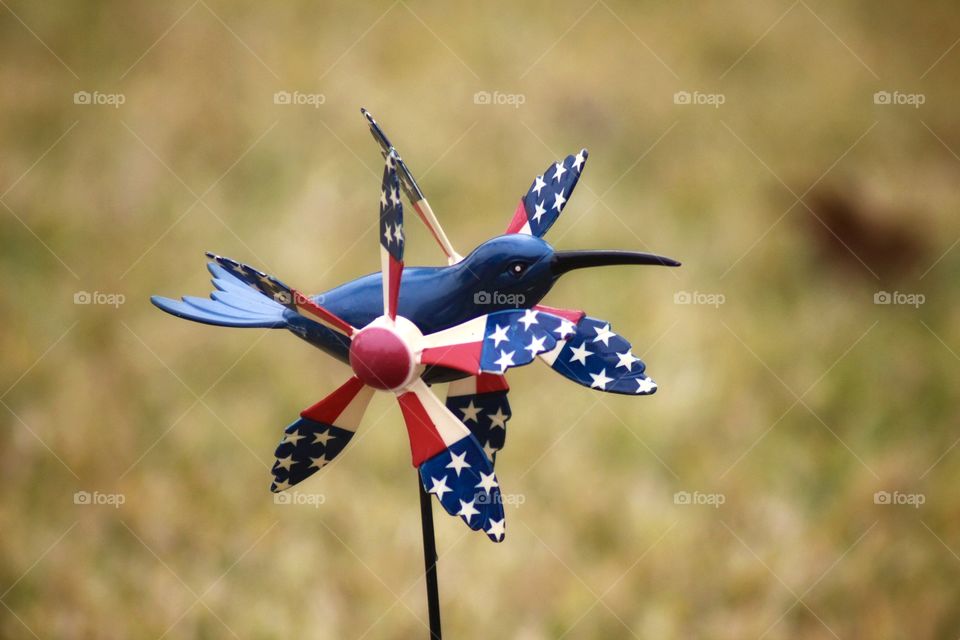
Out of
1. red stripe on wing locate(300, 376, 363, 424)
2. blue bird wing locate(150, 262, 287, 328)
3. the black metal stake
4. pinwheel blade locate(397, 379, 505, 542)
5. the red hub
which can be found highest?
blue bird wing locate(150, 262, 287, 328)

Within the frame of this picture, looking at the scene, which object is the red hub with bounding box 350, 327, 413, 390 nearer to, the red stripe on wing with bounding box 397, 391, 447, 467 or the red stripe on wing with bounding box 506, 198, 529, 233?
the red stripe on wing with bounding box 397, 391, 447, 467

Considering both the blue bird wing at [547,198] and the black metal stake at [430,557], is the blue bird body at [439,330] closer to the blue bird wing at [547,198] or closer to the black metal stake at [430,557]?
the blue bird wing at [547,198]

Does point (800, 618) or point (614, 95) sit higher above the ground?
point (614, 95)

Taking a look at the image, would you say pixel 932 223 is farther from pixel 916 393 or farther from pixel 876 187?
pixel 916 393

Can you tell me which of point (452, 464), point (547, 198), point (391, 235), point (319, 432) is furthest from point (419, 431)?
point (547, 198)

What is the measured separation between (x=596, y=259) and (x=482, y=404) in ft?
1.02

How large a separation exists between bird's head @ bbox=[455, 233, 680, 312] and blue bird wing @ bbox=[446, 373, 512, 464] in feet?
0.59

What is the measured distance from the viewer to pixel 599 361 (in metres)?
1.36

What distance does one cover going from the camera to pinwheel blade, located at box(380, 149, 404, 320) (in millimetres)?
1349

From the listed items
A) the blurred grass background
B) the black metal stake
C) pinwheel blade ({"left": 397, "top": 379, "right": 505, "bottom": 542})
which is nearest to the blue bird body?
pinwheel blade ({"left": 397, "top": 379, "right": 505, "bottom": 542})

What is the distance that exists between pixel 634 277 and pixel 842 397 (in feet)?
1.80

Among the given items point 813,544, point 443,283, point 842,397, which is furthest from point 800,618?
point 443,283

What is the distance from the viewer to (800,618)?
2.12 m

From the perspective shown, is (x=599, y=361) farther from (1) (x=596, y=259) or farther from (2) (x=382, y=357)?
(2) (x=382, y=357)
